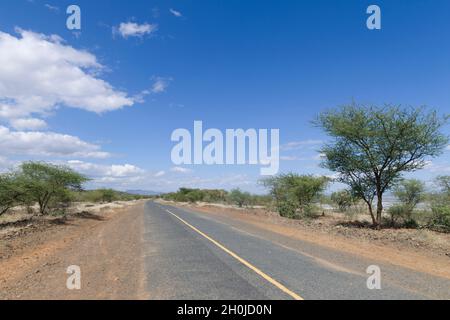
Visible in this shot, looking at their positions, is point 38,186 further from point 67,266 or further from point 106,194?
point 106,194

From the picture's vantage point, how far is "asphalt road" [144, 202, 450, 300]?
20.9ft

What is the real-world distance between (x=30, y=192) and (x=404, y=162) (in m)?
27.0

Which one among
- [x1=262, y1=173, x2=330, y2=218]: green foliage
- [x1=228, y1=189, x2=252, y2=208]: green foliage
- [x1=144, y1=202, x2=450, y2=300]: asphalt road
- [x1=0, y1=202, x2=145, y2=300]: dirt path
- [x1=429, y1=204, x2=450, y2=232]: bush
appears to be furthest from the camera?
[x1=228, y1=189, x2=252, y2=208]: green foliage

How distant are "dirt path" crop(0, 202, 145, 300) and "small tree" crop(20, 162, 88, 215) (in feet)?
39.5

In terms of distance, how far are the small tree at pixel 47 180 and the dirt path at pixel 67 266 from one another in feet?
39.5

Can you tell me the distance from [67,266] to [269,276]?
638 cm

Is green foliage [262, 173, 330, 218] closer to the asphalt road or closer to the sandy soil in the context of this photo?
the sandy soil

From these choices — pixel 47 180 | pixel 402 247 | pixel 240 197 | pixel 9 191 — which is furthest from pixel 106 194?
pixel 402 247

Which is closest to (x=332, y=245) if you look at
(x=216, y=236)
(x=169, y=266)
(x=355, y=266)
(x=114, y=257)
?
(x=355, y=266)

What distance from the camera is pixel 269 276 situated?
758cm

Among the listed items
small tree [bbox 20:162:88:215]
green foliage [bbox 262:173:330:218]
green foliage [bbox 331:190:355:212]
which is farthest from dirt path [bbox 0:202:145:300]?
green foliage [bbox 331:190:355:212]

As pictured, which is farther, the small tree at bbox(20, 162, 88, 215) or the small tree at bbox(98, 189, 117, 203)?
the small tree at bbox(98, 189, 117, 203)

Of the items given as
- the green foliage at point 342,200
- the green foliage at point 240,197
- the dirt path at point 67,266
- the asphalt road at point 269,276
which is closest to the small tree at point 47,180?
the dirt path at point 67,266
